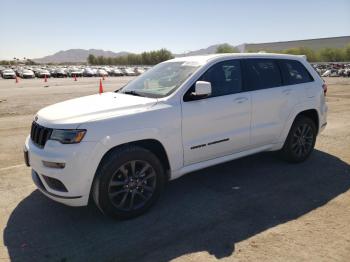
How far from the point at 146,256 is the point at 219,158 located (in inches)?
72.7

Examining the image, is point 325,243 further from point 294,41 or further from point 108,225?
point 294,41

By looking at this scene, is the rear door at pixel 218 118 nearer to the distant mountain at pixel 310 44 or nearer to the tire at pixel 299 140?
the tire at pixel 299 140

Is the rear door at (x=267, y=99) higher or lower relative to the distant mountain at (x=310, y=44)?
lower

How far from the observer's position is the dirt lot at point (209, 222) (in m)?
3.30

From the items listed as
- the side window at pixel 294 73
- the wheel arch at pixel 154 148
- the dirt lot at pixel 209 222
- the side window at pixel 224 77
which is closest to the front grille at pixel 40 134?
the wheel arch at pixel 154 148

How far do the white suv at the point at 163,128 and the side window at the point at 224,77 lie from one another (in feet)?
0.05

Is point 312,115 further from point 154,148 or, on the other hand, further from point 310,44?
point 310,44

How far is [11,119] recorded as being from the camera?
10.7m

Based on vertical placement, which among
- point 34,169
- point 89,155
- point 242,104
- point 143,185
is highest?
point 242,104

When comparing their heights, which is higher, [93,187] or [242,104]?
[242,104]

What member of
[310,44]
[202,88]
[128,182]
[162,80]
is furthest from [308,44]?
[128,182]

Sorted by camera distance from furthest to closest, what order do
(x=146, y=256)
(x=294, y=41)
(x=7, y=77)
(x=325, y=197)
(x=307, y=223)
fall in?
(x=294, y=41), (x=7, y=77), (x=325, y=197), (x=307, y=223), (x=146, y=256)

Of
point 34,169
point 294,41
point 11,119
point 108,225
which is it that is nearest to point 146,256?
point 108,225

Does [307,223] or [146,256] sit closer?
[146,256]
